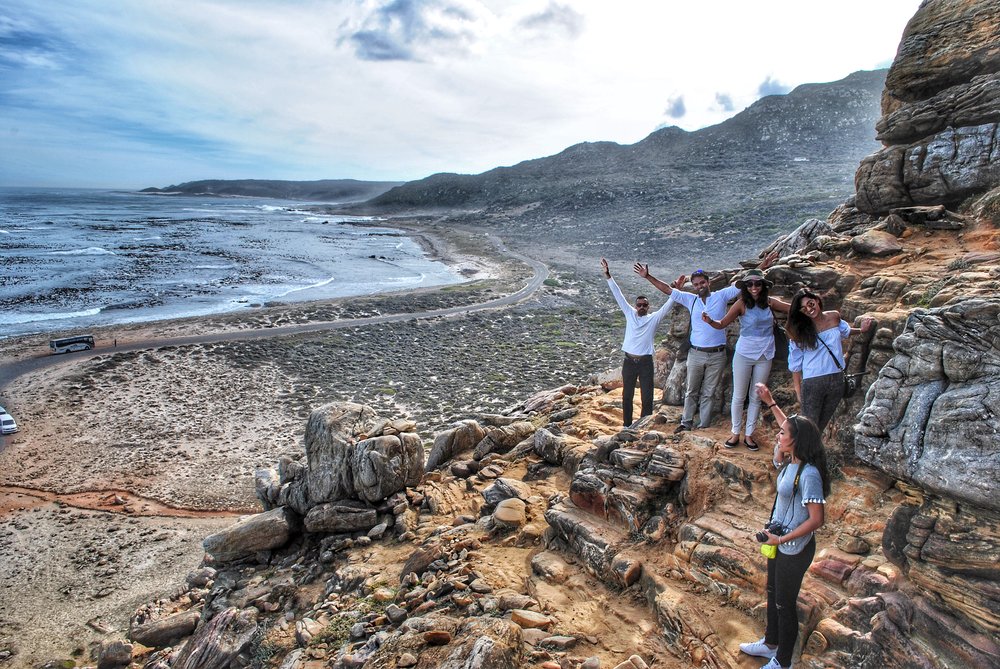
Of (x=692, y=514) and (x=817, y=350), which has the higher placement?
(x=817, y=350)

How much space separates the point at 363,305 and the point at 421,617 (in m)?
33.3

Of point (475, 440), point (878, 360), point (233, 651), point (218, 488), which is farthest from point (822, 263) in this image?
point (218, 488)

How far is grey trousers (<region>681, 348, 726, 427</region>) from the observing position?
920 cm

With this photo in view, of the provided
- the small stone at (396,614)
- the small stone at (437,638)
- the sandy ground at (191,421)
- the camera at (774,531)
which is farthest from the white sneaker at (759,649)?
the small stone at (396,614)

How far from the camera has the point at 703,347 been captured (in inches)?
360

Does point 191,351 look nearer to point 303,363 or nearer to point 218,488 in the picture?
point 303,363

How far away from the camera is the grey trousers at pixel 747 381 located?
27.2 feet

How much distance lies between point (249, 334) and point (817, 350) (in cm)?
3134

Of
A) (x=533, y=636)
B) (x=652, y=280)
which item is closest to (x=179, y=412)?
(x=652, y=280)

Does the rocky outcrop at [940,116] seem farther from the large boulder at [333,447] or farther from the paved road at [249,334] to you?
the paved road at [249,334]

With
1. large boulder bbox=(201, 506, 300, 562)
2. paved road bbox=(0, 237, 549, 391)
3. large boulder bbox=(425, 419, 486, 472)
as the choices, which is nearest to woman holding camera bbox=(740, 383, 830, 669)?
large boulder bbox=(425, 419, 486, 472)

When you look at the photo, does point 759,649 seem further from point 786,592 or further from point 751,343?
point 751,343

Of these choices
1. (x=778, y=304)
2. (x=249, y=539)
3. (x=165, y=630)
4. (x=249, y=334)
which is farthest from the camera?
(x=249, y=334)

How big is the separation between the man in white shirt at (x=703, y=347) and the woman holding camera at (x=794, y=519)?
3.53 meters
